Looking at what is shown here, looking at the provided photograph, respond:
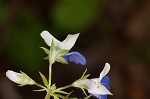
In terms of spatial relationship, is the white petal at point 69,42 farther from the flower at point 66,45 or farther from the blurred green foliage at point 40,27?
the blurred green foliage at point 40,27

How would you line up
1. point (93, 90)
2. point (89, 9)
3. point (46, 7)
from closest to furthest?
point (93, 90), point (89, 9), point (46, 7)

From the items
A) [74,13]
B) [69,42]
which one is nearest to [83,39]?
[74,13]

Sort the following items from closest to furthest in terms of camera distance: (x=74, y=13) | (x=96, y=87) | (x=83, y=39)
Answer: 1. (x=96, y=87)
2. (x=74, y=13)
3. (x=83, y=39)

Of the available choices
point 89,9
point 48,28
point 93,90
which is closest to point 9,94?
point 48,28

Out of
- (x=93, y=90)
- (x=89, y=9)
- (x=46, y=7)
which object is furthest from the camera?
(x=46, y=7)

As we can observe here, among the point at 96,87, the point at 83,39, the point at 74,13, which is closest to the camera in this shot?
the point at 96,87

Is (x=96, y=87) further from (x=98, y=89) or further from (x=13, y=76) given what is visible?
(x=13, y=76)

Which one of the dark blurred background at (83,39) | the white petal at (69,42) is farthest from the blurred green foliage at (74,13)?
the white petal at (69,42)

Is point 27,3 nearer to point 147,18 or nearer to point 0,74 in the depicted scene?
point 0,74

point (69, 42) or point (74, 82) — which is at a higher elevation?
point (69, 42)
